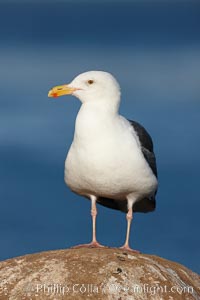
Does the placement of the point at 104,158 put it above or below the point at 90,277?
above

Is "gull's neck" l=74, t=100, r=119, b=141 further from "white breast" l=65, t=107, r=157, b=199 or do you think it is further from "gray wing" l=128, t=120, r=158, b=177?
"gray wing" l=128, t=120, r=158, b=177

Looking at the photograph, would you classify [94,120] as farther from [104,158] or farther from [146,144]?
[146,144]

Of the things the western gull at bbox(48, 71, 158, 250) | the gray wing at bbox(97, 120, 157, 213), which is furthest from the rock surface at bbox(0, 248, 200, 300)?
the gray wing at bbox(97, 120, 157, 213)

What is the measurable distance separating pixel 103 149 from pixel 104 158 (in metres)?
0.19

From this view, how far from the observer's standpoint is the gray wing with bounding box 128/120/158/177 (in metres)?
23.4

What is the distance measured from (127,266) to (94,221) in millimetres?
2693

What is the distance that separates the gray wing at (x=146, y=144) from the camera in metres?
23.4

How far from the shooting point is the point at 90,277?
2034 centimetres

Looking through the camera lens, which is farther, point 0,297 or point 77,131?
point 77,131

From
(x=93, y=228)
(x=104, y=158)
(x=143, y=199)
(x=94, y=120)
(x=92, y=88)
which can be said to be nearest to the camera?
(x=104, y=158)

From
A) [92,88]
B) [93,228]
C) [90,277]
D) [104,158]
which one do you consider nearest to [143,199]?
[93,228]

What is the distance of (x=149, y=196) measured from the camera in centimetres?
2394

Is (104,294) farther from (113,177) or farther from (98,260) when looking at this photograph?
(113,177)

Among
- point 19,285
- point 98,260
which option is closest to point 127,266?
point 98,260
